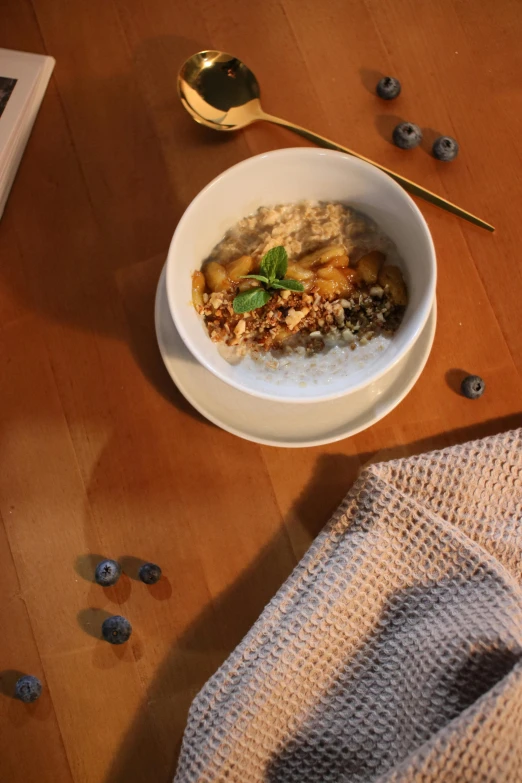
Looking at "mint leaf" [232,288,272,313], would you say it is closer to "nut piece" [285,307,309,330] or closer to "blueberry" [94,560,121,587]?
"nut piece" [285,307,309,330]

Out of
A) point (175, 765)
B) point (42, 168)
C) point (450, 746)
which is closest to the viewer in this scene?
point (450, 746)

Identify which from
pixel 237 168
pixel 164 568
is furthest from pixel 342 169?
pixel 164 568

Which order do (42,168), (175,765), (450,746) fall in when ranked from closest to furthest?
1. (450,746)
2. (175,765)
3. (42,168)

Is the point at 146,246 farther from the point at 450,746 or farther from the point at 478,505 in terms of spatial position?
the point at 450,746

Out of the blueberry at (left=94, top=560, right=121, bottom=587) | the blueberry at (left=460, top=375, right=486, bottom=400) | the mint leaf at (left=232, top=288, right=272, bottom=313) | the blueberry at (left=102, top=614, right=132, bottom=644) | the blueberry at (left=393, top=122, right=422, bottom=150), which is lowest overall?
the blueberry at (left=102, top=614, right=132, bottom=644)

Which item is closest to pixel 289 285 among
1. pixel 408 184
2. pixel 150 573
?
pixel 408 184

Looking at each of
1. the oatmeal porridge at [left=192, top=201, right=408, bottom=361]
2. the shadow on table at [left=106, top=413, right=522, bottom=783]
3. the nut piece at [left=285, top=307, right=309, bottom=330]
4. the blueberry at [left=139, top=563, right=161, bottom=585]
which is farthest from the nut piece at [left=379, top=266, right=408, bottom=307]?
the blueberry at [left=139, top=563, right=161, bottom=585]

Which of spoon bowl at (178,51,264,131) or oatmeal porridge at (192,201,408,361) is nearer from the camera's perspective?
oatmeal porridge at (192,201,408,361)
